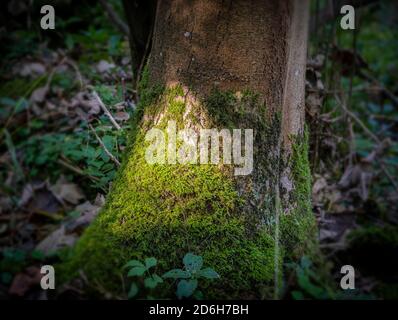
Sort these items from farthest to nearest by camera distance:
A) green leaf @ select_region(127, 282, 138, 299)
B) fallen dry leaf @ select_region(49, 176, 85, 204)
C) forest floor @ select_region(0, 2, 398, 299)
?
fallen dry leaf @ select_region(49, 176, 85, 204)
forest floor @ select_region(0, 2, 398, 299)
green leaf @ select_region(127, 282, 138, 299)

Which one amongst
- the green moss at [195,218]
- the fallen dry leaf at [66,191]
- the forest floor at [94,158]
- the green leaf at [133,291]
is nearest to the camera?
the green leaf at [133,291]

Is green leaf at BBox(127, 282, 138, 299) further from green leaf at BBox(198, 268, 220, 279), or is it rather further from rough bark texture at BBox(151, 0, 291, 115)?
rough bark texture at BBox(151, 0, 291, 115)

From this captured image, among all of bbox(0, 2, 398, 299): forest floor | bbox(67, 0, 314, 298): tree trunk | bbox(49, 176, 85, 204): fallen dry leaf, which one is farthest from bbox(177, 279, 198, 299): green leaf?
bbox(49, 176, 85, 204): fallen dry leaf

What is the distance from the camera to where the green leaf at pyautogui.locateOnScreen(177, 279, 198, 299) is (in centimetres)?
134

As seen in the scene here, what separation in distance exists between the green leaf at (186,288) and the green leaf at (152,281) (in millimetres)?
78

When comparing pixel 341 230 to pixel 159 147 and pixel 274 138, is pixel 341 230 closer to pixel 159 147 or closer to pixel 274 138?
pixel 274 138

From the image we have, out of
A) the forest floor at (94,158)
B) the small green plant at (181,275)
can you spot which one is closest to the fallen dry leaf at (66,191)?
the forest floor at (94,158)

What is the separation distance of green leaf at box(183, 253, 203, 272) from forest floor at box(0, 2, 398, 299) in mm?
334

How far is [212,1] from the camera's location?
1.55 meters

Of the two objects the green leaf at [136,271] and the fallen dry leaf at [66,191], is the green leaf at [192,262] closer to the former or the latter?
the green leaf at [136,271]

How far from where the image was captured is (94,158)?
190 centimetres

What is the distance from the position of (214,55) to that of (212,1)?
22 cm

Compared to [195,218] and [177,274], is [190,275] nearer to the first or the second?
[177,274]

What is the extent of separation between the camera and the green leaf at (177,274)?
1.38 meters
